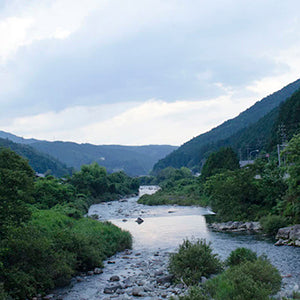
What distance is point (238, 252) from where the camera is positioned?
1709 centimetres

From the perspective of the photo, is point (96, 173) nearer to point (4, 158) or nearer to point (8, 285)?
point (4, 158)

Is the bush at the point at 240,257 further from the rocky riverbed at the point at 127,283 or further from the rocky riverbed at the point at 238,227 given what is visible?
the rocky riverbed at the point at 238,227

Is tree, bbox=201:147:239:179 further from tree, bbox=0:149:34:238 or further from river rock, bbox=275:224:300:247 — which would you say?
tree, bbox=0:149:34:238

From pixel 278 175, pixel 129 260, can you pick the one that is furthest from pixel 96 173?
pixel 129 260

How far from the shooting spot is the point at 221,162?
65.6 m

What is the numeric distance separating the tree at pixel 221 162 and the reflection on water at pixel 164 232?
21.7 meters

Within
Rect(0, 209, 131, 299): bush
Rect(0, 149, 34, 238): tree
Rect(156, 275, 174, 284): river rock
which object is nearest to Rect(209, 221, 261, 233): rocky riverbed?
Rect(0, 209, 131, 299): bush

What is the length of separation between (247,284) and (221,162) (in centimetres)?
5584

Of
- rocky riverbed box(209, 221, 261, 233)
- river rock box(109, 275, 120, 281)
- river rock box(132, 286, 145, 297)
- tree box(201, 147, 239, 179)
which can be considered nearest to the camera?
river rock box(132, 286, 145, 297)

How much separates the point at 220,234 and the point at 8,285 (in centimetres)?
2015

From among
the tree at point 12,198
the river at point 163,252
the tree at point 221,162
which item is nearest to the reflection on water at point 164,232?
the river at point 163,252

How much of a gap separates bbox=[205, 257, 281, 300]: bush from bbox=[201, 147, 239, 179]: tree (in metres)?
47.4

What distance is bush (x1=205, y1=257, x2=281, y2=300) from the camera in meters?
10.5

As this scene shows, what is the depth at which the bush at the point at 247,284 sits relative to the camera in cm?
1054
